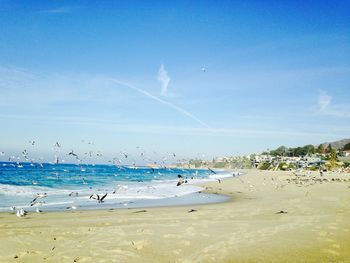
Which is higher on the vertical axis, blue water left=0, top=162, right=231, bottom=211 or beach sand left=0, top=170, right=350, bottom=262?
beach sand left=0, top=170, right=350, bottom=262

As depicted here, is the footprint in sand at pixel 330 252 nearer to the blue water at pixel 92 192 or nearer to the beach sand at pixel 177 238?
the beach sand at pixel 177 238

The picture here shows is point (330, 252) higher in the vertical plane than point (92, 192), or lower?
higher

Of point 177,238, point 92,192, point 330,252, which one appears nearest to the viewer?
point 330,252

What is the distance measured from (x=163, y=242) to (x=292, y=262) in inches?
174

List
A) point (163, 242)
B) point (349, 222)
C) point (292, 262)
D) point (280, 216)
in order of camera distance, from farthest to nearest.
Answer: point (280, 216), point (349, 222), point (163, 242), point (292, 262)

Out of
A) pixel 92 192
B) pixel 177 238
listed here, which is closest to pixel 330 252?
pixel 177 238

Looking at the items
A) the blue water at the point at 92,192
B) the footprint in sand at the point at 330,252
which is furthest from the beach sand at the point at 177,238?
the blue water at the point at 92,192

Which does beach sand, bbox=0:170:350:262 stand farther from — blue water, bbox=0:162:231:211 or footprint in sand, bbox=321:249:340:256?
blue water, bbox=0:162:231:211

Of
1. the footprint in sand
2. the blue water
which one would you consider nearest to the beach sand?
the footprint in sand

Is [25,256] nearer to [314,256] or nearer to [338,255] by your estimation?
[314,256]

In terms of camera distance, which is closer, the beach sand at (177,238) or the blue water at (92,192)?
the beach sand at (177,238)

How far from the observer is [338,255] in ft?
35.1

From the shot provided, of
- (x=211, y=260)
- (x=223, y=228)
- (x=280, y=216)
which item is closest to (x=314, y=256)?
(x=211, y=260)

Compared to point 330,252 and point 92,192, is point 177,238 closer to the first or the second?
point 330,252
